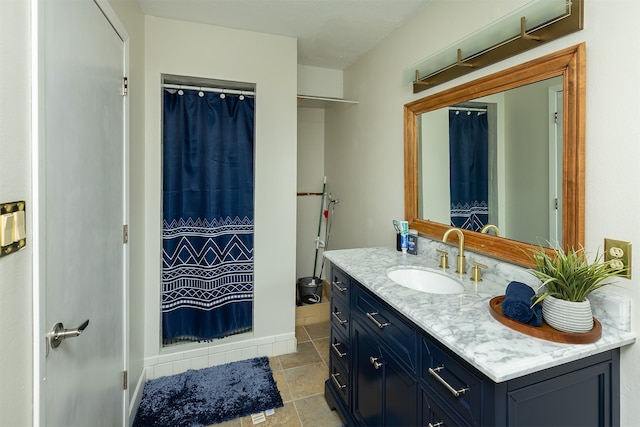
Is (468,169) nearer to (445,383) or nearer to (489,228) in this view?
(489,228)

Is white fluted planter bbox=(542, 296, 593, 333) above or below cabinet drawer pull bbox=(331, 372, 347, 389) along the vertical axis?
above

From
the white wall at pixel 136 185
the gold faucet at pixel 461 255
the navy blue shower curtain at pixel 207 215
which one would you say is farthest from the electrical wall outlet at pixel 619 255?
the white wall at pixel 136 185

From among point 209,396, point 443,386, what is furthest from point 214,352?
point 443,386

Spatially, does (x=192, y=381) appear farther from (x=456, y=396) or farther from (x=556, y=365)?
(x=556, y=365)

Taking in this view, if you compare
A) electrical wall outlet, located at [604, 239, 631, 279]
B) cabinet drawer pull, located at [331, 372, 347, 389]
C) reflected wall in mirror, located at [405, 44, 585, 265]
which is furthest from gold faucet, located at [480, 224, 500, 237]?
cabinet drawer pull, located at [331, 372, 347, 389]

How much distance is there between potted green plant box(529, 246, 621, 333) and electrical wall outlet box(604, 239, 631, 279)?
2 centimetres

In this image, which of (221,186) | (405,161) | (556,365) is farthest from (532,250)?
(221,186)

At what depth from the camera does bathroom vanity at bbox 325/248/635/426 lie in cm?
86

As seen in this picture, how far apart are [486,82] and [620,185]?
76 cm

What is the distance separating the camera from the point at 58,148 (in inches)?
39.0

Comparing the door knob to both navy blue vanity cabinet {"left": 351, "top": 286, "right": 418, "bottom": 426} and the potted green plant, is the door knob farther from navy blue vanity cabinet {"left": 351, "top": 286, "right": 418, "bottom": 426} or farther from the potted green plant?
the potted green plant

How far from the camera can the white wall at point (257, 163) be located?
220 centimetres

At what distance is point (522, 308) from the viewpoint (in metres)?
1.02

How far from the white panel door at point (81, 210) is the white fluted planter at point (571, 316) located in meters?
1.52
